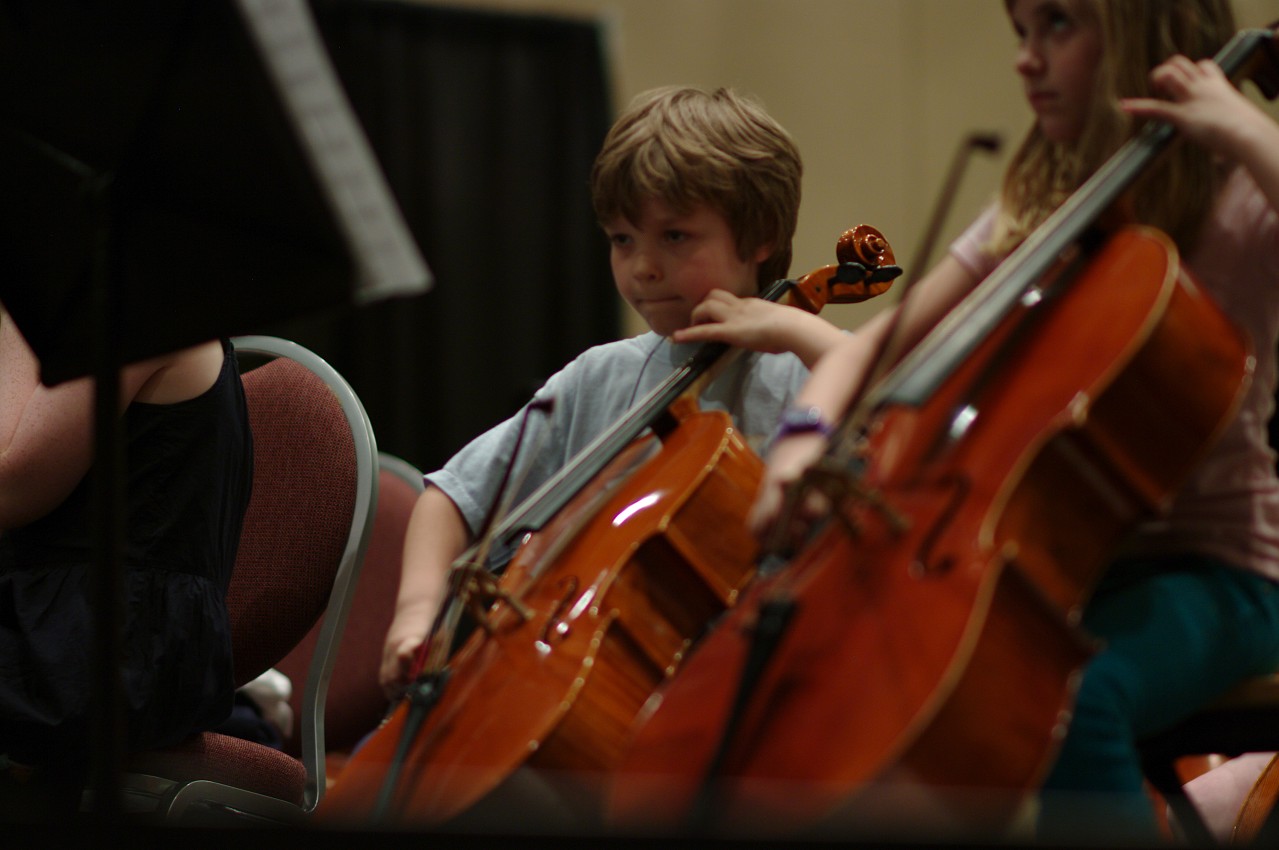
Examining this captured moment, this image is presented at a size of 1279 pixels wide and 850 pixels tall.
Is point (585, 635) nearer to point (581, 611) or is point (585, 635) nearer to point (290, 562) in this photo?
point (581, 611)

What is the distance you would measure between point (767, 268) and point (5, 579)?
0.79 metres

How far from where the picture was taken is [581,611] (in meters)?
0.99

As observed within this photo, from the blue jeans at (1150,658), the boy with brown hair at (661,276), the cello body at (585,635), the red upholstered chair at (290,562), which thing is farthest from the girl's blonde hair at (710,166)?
the blue jeans at (1150,658)

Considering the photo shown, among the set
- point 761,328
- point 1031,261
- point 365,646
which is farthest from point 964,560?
point 365,646

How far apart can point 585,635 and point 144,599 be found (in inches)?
18.5

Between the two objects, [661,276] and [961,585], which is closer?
[961,585]

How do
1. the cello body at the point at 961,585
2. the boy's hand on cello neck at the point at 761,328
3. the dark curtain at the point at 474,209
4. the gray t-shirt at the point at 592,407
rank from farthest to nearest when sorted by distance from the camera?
the dark curtain at the point at 474,209 < the gray t-shirt at the point at 592,407 < the boy's hand on cello neck at the point at 761,328 < the cello body at the point at 961,585

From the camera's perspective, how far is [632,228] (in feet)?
4.35

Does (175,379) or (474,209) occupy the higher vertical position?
(175,379)

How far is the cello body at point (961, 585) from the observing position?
0.68 m

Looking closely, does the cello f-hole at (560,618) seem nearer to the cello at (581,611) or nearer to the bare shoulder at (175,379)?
the cello at (581,611)

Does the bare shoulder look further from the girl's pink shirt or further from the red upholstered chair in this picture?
the girl's pink shirt

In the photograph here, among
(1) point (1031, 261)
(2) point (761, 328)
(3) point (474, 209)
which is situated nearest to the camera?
(1) point (1031, 261)

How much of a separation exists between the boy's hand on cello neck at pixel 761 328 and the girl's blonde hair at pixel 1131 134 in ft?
0.54
